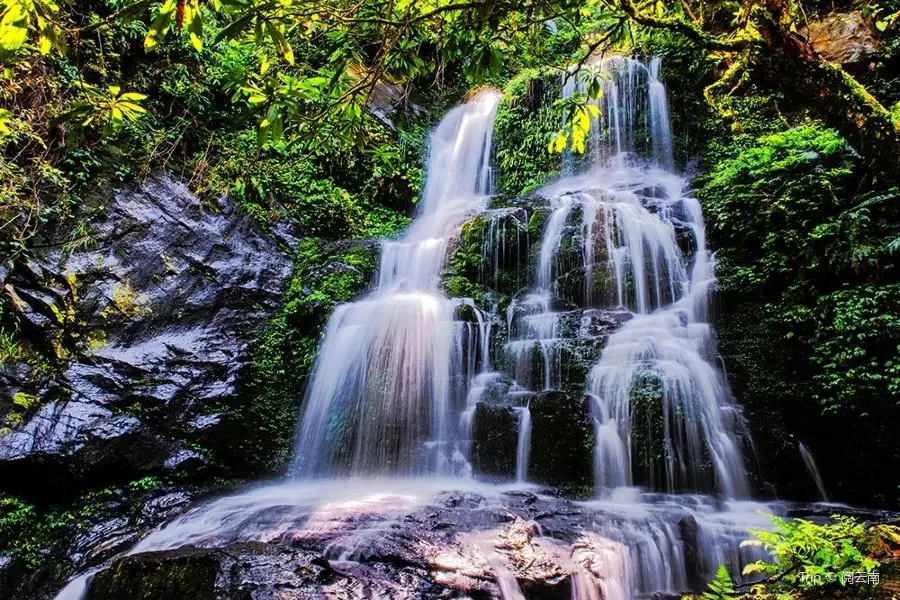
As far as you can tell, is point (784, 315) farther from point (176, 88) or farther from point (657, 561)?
point (176, 88)

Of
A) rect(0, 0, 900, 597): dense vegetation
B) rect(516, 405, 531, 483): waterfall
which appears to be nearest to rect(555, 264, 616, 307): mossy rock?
rect(0, 0, 900, 597): dense vegetation

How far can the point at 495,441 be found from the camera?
6191 millimetres

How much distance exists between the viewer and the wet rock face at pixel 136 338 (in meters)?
5.96

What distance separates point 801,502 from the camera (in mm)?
5133

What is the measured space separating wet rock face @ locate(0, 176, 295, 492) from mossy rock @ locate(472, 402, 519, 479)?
362 cm

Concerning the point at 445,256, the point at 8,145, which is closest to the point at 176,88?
the point at 8,145

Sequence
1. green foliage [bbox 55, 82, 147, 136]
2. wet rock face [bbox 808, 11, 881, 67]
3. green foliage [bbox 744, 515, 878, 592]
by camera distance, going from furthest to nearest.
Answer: wet rock face [bbox 808, 11, 881, 67] → green foliage [bbox 744, 515, 878, 592] → green foliage [bbox 55, 82, 147, 136]

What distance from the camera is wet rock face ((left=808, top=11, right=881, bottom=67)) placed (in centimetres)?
805

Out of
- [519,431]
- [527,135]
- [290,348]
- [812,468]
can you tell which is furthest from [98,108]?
[527,135]

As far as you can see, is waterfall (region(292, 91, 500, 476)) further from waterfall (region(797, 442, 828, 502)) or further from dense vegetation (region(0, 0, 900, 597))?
waterfall (region(797, 442, 828, 502))

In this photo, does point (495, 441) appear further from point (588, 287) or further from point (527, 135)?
point (527, 135)

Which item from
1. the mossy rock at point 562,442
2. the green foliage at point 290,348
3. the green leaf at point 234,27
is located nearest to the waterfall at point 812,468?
the mossy rock at point 562,442

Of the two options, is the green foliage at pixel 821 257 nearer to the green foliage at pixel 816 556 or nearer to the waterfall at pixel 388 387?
the green foliage at pixel 816 556

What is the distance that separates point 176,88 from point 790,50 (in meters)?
10.0
